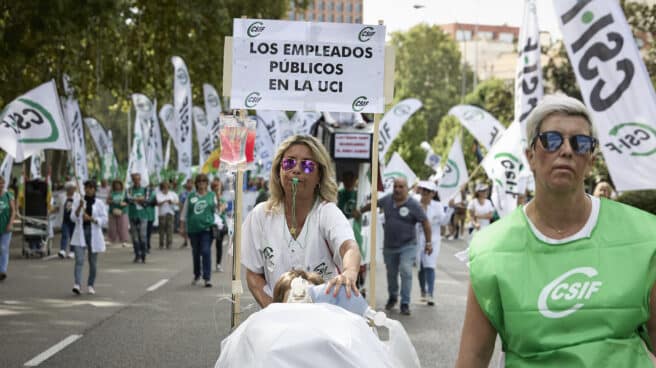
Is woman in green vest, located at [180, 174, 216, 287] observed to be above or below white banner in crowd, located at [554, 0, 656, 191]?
below

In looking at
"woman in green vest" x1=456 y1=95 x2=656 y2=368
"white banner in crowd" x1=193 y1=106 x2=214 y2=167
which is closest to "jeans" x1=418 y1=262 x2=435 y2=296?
"woman in green vest" x1=456 y1=95 x2=656 y2=368

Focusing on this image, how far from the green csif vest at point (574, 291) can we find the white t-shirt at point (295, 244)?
7.28 feet

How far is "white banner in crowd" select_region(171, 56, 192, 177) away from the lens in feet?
95.6

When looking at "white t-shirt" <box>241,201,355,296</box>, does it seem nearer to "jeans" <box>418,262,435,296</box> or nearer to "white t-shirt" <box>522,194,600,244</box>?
"white t-shirt" <box>522,194,600,244</box>

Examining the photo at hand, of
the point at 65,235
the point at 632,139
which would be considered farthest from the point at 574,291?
the point at 65,235

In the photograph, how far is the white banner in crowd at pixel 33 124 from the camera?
16844 mm

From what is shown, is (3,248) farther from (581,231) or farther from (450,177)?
(581,231)

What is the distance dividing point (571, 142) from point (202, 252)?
47.9 feet

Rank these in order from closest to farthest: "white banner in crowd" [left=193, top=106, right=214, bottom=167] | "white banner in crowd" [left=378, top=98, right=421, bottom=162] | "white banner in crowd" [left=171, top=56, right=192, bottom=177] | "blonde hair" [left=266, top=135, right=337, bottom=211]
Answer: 1. "blonde hair" [left=266, top=135, right=337, bottom=211]
2. "white banner in crowd" [left=378, top=98, right=421, bottom=162]
3. "white banner in crowd" [left=171, top=56, right=192, bottom=177]
4. "white banner in crowd" [left=193, top=106, right=214, bottom=167]

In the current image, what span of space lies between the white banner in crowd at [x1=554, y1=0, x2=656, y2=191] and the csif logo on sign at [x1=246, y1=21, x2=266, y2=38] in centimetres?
272

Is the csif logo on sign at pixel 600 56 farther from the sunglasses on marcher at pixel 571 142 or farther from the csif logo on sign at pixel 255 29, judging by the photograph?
the sunglasses on marcher at pixel 571 142

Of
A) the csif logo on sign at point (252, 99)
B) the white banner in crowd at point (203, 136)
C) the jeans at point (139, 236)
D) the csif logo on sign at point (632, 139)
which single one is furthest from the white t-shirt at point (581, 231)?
the white banner in crowd at point (203, 136)

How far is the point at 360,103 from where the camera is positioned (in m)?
6.86

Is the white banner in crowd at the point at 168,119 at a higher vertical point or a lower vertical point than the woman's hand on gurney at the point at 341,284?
higher
